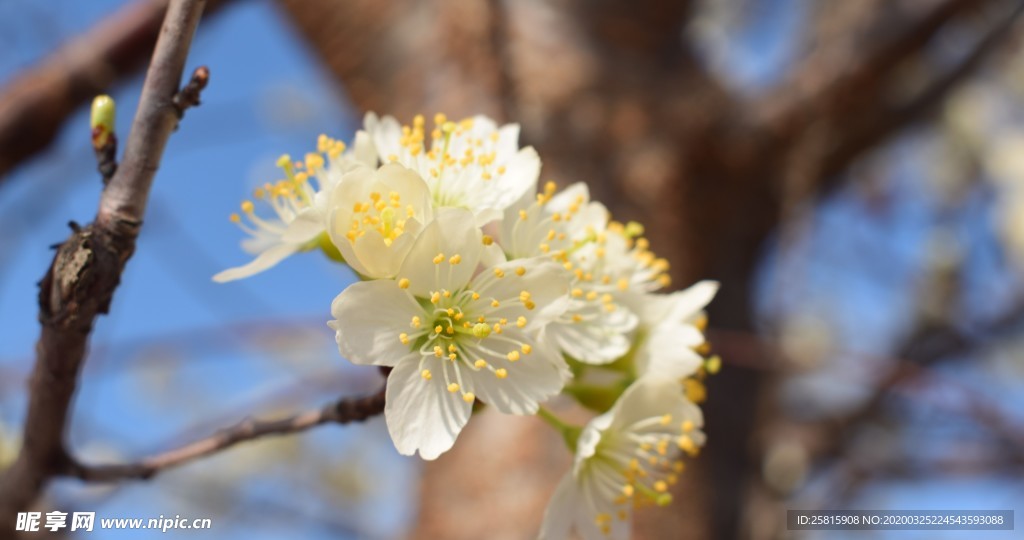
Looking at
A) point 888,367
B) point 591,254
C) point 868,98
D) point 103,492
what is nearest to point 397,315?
point 591,254

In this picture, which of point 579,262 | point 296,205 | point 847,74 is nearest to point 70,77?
point 296,205

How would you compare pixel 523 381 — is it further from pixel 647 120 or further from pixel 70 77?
pixel 647 120

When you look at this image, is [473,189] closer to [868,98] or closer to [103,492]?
[103,492]

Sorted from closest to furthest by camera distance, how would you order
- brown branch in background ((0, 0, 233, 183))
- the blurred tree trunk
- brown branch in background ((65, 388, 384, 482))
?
brown branch in background ((65, 388, 384, 482)) → brown branch in background ((0, 0, 233, 183)) → the blurred tree trunk

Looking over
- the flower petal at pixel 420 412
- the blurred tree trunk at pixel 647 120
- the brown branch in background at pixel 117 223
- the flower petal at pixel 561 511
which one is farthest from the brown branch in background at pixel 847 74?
the brown branch in background at pixel 117 223

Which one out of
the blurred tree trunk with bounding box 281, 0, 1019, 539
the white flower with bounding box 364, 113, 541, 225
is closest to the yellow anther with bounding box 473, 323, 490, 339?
the white flower with bounding box 364, 113, 541, 225

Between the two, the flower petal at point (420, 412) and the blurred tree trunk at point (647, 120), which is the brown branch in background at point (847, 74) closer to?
the blurred tree trunk at point (647, 120)

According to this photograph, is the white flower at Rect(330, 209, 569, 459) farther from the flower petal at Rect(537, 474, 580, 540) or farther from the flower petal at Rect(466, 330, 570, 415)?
the flower petal at Rect(537, 474, 580, 540)
